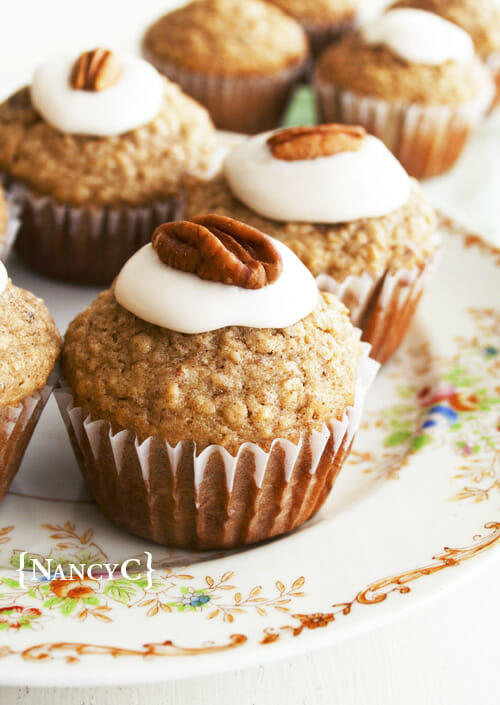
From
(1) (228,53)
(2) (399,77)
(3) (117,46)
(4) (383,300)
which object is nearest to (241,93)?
(1) (228,53)

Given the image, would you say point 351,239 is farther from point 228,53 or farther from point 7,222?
point 228,53

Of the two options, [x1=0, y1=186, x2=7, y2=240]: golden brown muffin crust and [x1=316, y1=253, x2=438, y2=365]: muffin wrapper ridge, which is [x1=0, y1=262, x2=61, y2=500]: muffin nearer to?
[x1=0, y1=186, x2=7, y2=240]: golden brown muffin crust

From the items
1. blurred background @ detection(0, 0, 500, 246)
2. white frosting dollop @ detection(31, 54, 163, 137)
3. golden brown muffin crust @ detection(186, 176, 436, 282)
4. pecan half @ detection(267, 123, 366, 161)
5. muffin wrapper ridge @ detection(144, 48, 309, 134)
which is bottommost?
blurred background @ detection(0, 0, 500, 246)

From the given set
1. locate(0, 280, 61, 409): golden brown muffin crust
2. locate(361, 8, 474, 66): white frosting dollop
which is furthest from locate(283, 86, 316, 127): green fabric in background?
locate(0, 280, 61, 409): golden brown muffin crust

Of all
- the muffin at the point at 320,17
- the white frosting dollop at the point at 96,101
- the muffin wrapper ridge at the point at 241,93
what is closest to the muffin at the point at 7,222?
the white frosting dollop at the point at 96,101

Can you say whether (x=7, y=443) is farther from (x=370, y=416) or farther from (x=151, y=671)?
(x=370, y=416)

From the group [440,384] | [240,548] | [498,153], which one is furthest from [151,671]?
[498,153]
